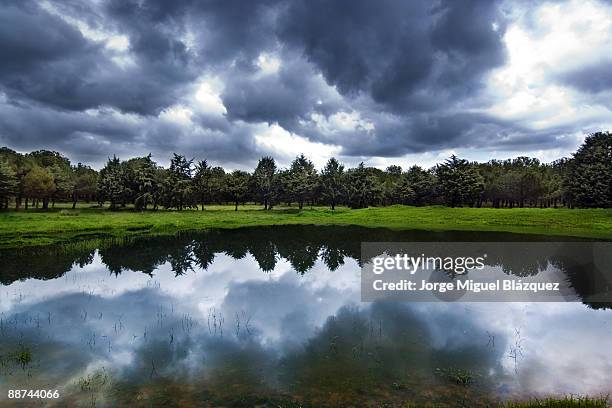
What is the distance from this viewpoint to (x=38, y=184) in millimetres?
95375

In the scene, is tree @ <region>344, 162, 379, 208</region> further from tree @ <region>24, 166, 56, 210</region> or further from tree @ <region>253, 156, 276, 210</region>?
tree @ <region>24, 166, 56, 210</region>

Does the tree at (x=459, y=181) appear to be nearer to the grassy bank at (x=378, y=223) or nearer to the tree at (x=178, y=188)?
the grassy bank at (x=378, y=223)

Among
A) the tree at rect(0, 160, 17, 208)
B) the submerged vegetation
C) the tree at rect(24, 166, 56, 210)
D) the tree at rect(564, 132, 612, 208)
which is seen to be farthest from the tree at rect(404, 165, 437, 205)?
the submerged vegetation

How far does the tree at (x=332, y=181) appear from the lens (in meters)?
137

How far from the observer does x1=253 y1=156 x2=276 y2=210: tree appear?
126 metres

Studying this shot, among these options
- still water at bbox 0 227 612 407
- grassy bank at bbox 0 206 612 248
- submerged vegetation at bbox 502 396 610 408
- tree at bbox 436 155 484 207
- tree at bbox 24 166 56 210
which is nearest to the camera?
submerged vegetation at bbox 502 396 610 408

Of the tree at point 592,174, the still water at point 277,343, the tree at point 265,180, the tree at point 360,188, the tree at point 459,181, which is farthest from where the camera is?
the tree at point 360,188

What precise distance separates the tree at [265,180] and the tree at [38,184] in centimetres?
5965

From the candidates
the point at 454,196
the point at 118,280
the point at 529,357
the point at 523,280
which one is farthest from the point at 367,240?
the point at 454,196

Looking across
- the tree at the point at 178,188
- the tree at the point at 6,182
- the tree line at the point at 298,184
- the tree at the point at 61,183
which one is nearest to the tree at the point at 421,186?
the tree line at the point at 298,184

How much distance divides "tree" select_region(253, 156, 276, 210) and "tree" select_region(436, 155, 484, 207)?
57.8 meters

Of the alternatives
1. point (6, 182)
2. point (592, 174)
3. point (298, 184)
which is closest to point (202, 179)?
point (298, 184)

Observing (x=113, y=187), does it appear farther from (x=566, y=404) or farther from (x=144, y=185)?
(x=566, y=404)

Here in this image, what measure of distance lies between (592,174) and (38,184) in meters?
139
